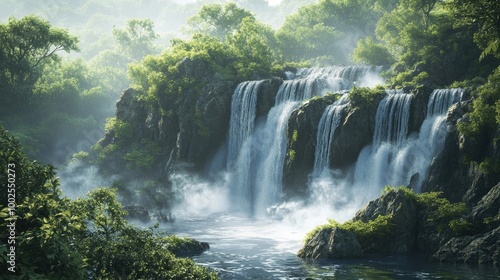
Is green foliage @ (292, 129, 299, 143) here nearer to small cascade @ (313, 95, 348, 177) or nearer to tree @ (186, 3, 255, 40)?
small cascade @ (313, 95, 348, 177)

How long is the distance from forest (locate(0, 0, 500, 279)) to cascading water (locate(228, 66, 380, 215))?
3.07m

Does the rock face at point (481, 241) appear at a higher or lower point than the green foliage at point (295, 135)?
lower

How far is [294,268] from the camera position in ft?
102

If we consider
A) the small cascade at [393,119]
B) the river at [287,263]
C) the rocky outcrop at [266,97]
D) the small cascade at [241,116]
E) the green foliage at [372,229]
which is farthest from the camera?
the small cascade at [241,116]

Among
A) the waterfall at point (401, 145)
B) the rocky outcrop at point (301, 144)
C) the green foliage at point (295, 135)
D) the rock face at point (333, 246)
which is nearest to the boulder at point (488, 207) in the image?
the rock face at point (333, 246)

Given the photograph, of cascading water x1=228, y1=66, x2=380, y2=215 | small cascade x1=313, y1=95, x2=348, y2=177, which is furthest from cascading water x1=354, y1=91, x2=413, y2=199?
cascading water x1=228, y1=66, x2=380, y2=215

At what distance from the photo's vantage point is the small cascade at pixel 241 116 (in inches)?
2197

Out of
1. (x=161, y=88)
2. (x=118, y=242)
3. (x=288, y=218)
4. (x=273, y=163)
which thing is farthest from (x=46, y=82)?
(x=118, y=242)

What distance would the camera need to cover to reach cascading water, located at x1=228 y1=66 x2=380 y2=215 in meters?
52.0

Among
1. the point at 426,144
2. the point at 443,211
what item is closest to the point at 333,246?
the point at 443,211

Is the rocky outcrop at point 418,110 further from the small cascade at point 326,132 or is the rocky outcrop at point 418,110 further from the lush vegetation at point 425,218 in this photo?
the lush vegetation at point 425,218

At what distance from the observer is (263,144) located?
179 feet

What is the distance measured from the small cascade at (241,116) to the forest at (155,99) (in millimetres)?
1552

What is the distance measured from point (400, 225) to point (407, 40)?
81.1 ft
